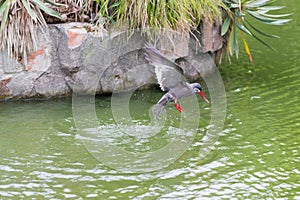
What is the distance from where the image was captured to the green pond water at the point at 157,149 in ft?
15.2

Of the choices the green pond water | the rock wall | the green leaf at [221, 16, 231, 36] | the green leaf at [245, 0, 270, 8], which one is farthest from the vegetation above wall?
the green pond water

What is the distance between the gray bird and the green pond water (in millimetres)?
269

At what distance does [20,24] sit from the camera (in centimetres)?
623

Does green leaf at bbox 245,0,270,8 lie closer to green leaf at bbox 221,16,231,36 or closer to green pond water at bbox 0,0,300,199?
green leaf at bbox 221,16,231,36

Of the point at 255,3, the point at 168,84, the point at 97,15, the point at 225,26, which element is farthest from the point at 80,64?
the point at 255,3

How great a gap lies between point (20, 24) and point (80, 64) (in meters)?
0.73

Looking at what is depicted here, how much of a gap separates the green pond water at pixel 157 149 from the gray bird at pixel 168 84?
0.88 ft

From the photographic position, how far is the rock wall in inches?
249

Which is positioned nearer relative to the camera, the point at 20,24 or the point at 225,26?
the point at 20,24

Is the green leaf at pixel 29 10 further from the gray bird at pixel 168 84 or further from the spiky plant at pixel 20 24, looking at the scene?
the gray bird at pixel 168 84

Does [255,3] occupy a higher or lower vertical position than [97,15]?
higher

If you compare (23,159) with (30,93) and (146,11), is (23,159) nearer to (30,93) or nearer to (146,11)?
(30,93)

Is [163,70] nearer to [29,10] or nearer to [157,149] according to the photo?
[157,149]

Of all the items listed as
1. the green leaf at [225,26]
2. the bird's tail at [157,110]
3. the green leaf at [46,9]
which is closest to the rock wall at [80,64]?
the green leaf at [46,9]
